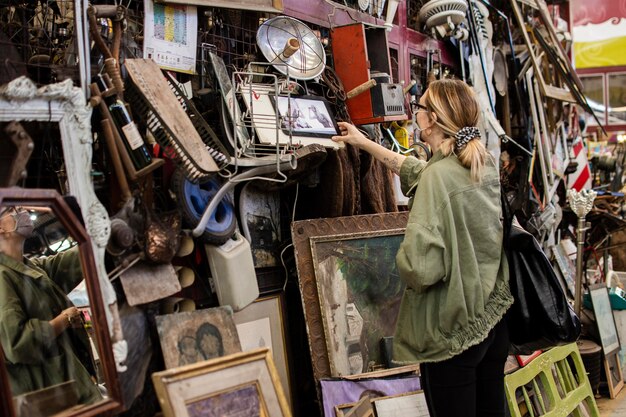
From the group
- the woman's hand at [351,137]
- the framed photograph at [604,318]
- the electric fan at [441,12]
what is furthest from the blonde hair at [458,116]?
the framed photograph at [604,318]

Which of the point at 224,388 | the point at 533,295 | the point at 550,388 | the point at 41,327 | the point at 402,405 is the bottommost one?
the point at 550,388

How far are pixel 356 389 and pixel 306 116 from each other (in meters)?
1.36

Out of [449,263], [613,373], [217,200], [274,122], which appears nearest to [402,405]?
[449,263]

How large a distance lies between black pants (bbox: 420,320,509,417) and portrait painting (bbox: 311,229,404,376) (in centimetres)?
78

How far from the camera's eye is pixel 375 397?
3.50 m

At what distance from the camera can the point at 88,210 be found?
2.45m

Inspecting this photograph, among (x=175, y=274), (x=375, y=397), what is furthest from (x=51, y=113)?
(x=375, y=397)

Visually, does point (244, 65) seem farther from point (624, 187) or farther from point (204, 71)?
point (624, 187)

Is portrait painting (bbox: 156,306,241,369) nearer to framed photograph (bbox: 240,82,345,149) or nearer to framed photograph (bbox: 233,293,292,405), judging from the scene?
framed photograph (bbox: 233,293,292,405)

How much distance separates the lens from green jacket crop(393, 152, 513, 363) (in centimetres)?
266

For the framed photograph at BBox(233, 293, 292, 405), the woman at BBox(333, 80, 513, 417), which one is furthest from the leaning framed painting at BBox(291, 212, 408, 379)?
the woman at BBox(333, 80, 513, 417)

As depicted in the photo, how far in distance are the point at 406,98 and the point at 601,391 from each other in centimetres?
293

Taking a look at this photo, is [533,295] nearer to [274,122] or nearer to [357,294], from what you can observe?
[357,294]

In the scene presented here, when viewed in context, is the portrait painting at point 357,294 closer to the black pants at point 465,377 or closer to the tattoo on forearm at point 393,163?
the tattoo on forearm at point 393,163
